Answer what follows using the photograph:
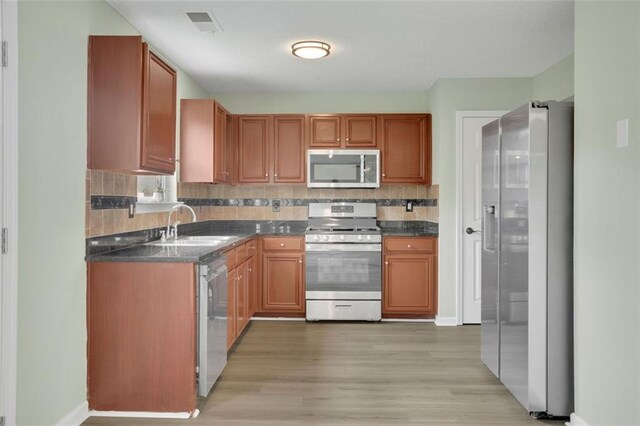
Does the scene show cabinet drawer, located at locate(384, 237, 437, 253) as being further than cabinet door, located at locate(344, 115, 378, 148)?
No

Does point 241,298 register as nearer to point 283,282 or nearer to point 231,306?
point 231,306

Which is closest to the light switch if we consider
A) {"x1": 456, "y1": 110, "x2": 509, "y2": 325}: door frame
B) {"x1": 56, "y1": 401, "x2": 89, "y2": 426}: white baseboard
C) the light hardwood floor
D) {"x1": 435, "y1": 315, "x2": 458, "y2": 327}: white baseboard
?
the light hardwood floor

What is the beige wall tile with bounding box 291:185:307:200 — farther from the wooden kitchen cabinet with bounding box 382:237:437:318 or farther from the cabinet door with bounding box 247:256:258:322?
the wooden kitchen cabinet with bounding box 382:237:437:318

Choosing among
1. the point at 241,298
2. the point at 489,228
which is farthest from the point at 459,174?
the point at 241,298

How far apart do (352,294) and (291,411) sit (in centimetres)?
219

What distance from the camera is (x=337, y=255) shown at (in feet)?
16.1

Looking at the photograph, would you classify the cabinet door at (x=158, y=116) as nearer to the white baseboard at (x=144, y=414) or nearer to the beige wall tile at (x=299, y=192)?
the white baseboard at (x=144, y=414)

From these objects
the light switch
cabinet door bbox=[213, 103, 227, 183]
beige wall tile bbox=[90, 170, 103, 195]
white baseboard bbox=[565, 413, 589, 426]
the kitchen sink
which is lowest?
white baseboard bbox=[565, 413, 589, 426]

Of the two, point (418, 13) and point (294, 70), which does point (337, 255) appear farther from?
point (418, 13)

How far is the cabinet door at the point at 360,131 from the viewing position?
5.18m

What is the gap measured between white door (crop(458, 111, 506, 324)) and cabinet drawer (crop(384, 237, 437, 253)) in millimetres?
312

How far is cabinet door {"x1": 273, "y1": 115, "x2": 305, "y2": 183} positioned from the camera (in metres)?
5.21

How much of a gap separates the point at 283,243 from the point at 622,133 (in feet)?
11.1

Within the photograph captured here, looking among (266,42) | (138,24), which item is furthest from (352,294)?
(138,24)
